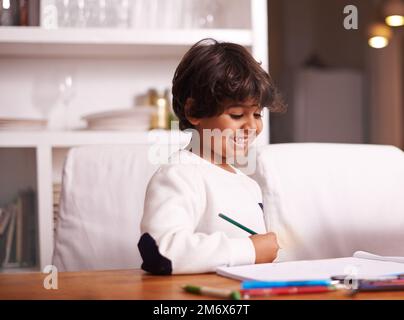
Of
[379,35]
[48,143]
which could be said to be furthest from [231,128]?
[379,35]

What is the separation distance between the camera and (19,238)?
2.23m

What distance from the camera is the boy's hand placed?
0.96 meters

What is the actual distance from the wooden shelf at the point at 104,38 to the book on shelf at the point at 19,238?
0.50 metres

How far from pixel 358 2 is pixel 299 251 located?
1.80 meters

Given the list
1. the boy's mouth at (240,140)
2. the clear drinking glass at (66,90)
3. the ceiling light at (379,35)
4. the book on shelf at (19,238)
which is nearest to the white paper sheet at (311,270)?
the boy's mouth at (240,140)

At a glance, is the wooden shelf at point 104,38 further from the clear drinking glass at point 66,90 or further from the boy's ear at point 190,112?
the boy's ear at point 190,112

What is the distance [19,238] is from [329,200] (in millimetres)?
1145

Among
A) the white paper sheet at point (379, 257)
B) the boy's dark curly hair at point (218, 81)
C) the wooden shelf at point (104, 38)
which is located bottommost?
the white paper sheet at point (379, 257)

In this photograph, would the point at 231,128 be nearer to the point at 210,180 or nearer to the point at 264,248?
the point at 210,180

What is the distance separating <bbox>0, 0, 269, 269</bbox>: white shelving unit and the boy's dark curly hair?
110cm

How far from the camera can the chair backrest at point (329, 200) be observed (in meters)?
1.44
